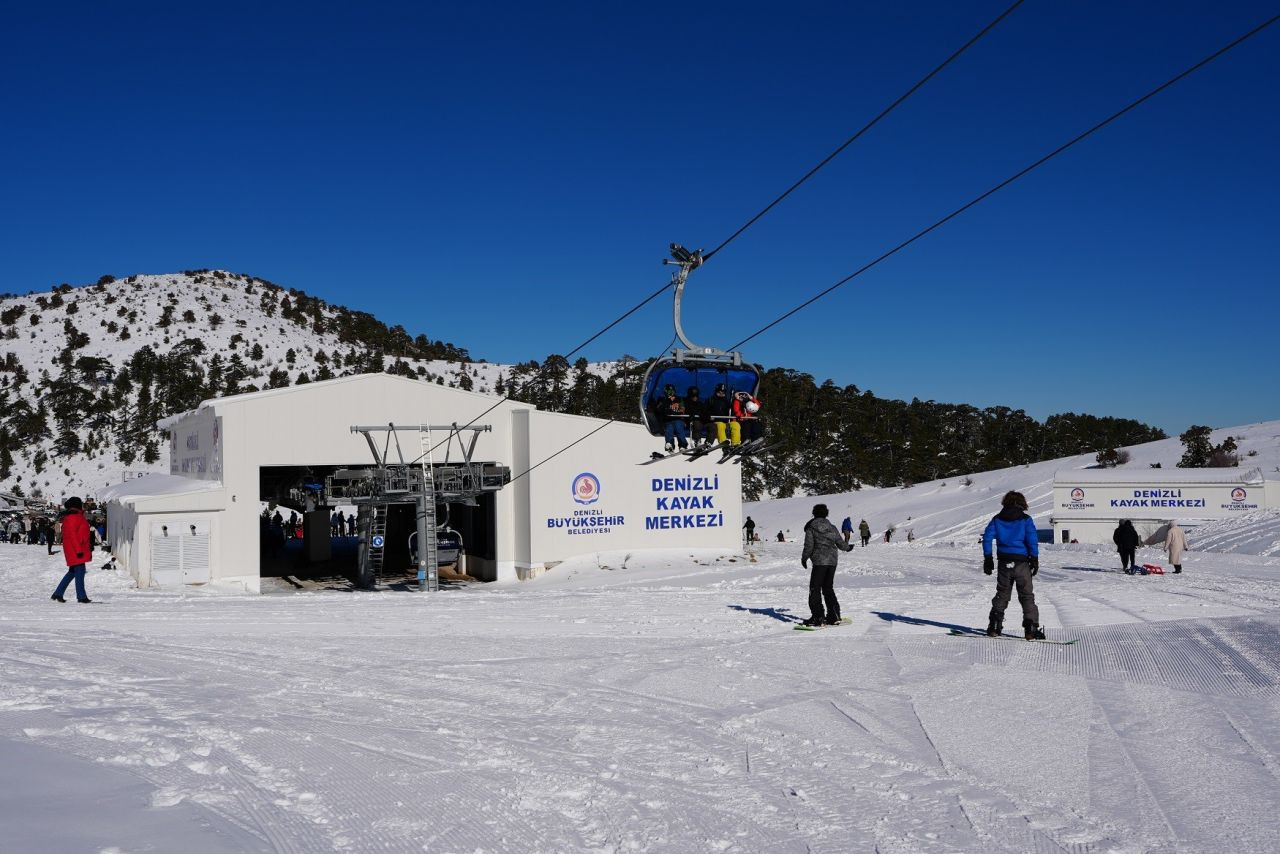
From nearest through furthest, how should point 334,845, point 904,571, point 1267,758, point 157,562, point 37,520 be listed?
point 334,845 → point 1267,758 → point 904,571 → point 157,562 → point 37,520

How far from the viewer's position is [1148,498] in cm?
3300

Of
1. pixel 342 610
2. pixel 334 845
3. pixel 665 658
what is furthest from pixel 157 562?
pixel 334 845

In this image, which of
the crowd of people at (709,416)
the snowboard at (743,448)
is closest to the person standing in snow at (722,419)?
the crowd of people at (709,416)

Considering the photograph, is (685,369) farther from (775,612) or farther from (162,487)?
(162,487)

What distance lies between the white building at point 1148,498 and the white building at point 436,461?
14992 millimetres

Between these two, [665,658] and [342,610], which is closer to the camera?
[665,658]

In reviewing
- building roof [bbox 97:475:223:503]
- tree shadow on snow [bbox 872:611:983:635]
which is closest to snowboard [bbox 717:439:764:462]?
tree shadow on snow [bbox 872:611:983:635]

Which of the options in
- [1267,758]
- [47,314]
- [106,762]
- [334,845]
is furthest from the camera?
[47,314]

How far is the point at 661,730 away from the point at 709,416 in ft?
26.2

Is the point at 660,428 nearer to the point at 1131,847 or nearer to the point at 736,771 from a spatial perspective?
the point at 736,771

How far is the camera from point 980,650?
7840 mm

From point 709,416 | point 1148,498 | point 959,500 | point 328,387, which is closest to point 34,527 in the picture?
point 328,387

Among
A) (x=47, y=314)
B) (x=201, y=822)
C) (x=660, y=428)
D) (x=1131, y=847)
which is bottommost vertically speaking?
(x=1131, y=847)

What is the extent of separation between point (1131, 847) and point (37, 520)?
42.1 meters
